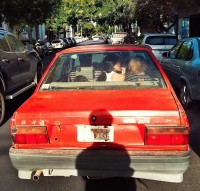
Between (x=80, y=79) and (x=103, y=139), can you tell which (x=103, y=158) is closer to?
(x=103, y=139)

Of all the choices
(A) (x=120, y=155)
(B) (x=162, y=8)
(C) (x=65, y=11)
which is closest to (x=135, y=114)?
(A) (x=120, y=155)

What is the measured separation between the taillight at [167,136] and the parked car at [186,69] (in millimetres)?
3742

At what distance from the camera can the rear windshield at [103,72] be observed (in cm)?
406

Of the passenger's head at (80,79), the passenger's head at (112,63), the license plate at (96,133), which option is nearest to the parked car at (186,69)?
the passenger's head at (112,63)

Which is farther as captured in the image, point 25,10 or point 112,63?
point 25,10

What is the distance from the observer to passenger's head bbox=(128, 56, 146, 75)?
13.9 ft

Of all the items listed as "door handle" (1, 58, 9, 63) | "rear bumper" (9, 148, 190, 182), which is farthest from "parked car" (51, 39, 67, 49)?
"rear bumper" (9, 148, 190, 182)

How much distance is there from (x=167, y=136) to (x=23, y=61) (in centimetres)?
578

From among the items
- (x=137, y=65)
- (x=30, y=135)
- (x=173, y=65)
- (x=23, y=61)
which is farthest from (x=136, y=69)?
(x=23, y=61)

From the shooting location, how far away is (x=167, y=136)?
10.4ft

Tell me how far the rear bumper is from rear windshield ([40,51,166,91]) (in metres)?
1.04

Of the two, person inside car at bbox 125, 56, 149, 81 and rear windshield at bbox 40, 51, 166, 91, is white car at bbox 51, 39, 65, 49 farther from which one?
person inside car at bbox 125, 56, 149, 81

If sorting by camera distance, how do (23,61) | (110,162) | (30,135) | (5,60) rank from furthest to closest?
(23,61) → (5,60) → (30,135) → (110,162)

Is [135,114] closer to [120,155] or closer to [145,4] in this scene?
[120,155]
